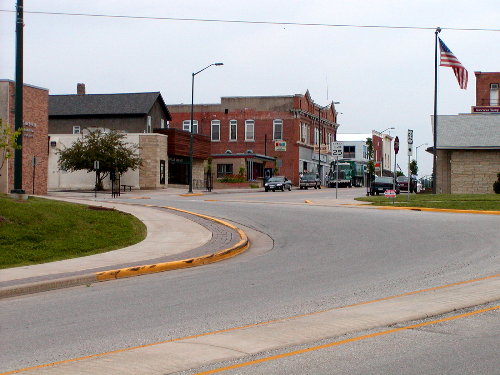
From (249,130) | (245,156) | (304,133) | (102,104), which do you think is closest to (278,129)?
(249,130)

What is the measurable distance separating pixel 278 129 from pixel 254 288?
78251 millimetres

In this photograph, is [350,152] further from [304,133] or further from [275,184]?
[275,184]

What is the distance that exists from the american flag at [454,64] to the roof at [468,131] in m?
6.32

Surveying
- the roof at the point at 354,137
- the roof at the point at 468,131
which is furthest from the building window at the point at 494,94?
the roof at the point at 354,137

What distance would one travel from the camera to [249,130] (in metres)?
90.0

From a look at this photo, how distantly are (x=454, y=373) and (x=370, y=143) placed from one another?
11855 centimetres

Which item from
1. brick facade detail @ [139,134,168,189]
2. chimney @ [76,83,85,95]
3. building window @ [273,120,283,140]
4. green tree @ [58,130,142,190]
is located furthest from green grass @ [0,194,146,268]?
building window @ [273,120,283,140]

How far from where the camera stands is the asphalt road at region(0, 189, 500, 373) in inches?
337

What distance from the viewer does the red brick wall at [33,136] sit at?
40531 mm

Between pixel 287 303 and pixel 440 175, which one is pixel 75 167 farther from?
pixel 287 303

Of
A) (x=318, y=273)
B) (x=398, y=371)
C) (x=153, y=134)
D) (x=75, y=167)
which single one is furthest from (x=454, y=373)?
(x=153, y=134)

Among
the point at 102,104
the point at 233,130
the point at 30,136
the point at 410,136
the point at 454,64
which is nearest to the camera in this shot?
the point at 410,136

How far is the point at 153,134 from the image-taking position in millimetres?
62531

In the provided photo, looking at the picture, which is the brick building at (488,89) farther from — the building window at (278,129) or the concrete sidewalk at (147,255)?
the concrete sidewalk at (147,255)
